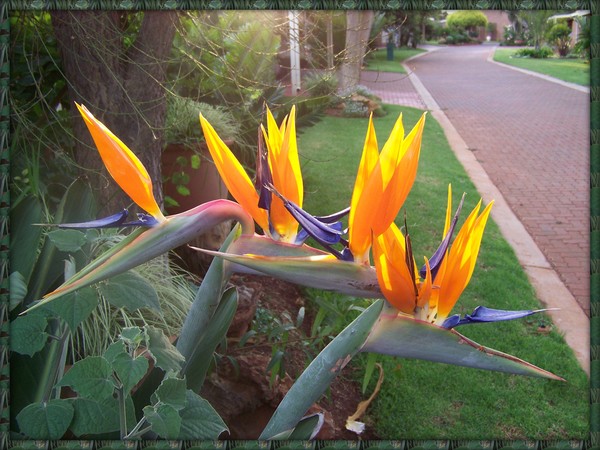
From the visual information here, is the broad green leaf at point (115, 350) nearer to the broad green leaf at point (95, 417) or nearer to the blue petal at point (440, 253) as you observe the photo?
the broad green leaf at point (95, 417)

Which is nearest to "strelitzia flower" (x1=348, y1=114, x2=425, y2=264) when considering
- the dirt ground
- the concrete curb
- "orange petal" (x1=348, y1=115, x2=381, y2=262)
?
"orange petal" (x1=348, y1=115, x2=381, y2=262)

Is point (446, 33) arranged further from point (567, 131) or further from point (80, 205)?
point (80, 205)

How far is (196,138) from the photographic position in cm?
192

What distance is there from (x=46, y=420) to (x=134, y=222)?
0.29 meters

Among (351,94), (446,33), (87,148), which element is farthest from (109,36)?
(446,33)

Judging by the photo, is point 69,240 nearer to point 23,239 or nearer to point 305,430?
point 23,239

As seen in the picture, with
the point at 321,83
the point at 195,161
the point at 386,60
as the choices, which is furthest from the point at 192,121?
the point at 386,60

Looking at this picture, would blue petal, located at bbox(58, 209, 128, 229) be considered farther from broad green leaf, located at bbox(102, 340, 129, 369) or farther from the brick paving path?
the brick paving path

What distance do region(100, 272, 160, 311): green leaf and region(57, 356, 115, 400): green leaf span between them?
7 centimetres

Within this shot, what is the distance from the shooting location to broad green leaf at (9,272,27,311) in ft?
2.25

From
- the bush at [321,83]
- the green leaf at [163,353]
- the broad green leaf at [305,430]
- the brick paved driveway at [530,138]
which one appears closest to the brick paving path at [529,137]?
the brick paved driveway at [530,138]

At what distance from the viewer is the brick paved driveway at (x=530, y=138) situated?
91cm

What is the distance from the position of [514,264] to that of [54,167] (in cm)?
148

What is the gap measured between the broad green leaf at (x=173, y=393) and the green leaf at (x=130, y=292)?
0.10 meters
